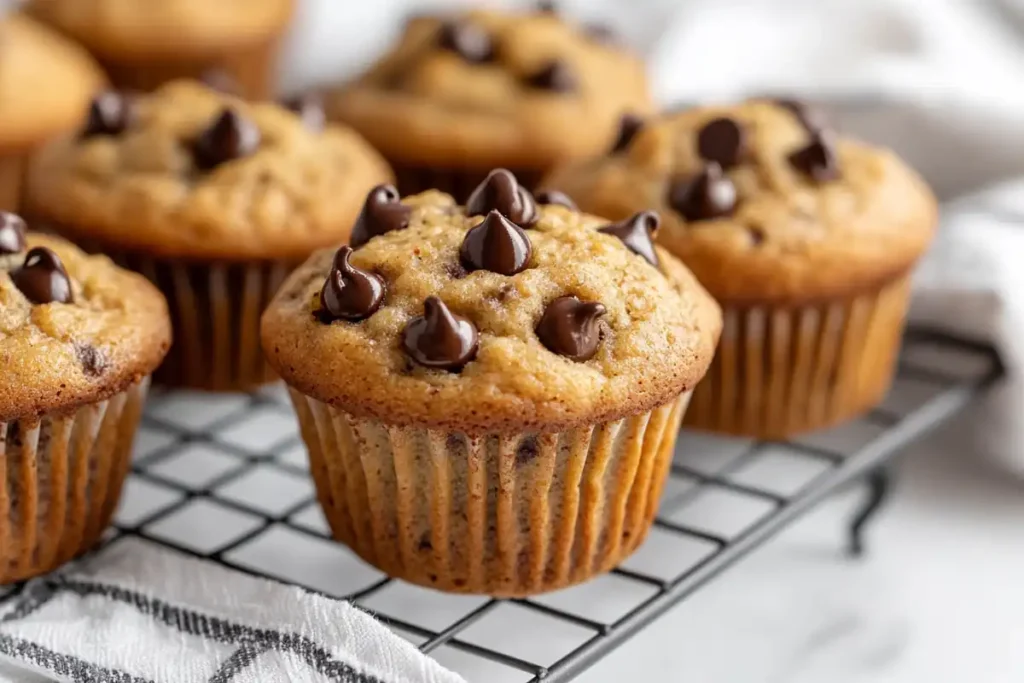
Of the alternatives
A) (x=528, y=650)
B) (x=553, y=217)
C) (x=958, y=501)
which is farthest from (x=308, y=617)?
(x=958, y=501)

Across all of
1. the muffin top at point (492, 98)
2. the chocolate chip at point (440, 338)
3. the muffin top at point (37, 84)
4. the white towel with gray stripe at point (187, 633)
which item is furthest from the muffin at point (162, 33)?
the chocolate chip at point (440, 338)

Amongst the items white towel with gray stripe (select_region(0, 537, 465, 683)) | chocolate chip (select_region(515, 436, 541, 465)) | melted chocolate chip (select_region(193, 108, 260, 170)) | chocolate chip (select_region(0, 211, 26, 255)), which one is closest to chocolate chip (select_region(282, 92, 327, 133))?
melted chocolate chip (select_region(193, 108, 260, 170))

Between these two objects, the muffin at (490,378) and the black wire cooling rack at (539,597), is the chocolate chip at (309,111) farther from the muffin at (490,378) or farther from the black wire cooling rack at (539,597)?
the muffin at (490,378)

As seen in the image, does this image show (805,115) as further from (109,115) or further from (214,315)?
(109,115)

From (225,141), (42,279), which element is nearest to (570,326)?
(42,279)

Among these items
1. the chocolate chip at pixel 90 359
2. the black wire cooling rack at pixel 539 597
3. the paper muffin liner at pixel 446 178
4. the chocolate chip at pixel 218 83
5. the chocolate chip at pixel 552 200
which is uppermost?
the chocolate chip at pixel 552 200

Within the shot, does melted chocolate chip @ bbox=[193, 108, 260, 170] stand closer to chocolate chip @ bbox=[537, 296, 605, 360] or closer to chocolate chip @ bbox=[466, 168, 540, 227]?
chocolate chip @ bbox=[466, 168, 540, 227]

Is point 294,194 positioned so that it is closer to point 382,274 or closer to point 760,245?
point 382,274

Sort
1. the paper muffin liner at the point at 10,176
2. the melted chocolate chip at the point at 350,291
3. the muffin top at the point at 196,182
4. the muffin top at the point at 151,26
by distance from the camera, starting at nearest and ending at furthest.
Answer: the melted chocolate chip at the point at 350,291, the muffin top at the point at 196,182, the paper muffin liner at the point at 10,176, the muffin top at the point at 151,26
